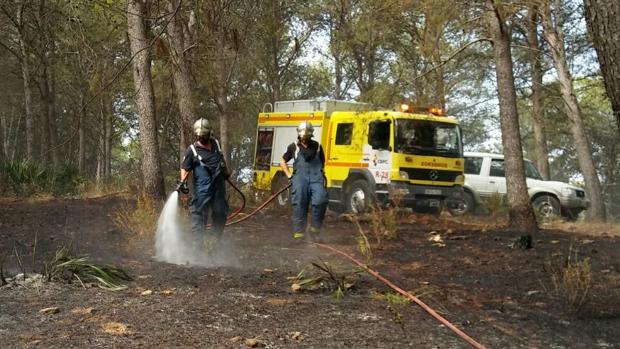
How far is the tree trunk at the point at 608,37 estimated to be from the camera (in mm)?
3088

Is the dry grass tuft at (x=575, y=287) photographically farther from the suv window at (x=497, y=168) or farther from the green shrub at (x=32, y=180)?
the green shrub at (x=32, y=180)

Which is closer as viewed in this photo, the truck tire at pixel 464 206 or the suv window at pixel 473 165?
the truck tire at pixel 464 206

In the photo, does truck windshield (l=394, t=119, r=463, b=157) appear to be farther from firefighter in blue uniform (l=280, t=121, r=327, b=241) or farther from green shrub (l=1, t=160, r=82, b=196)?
green shrub (l=1, t=160, r=82, b=196)

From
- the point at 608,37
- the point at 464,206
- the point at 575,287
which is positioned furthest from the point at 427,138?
the point at 608,37

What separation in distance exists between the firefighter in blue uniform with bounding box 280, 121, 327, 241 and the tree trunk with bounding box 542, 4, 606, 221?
32.1 ft

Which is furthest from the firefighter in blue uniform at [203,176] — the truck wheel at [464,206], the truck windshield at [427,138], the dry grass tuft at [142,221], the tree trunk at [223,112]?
the tree trunk at [223,112]

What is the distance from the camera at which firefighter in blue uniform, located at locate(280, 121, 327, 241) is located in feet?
29.2

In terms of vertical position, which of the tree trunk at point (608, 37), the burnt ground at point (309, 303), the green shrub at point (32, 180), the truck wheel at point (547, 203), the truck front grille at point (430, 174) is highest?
the tree trunk at point (608, 37)

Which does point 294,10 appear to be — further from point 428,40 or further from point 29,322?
point 29,322

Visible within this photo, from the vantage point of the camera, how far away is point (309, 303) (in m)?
4.98

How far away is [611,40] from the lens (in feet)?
10.2

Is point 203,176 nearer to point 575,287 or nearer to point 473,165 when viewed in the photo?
point 575,287

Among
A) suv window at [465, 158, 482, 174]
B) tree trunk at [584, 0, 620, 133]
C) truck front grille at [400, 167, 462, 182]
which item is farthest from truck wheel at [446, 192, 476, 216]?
tree trunk at [584, 0, 620, 133]

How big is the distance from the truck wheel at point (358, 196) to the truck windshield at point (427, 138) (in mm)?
1202
